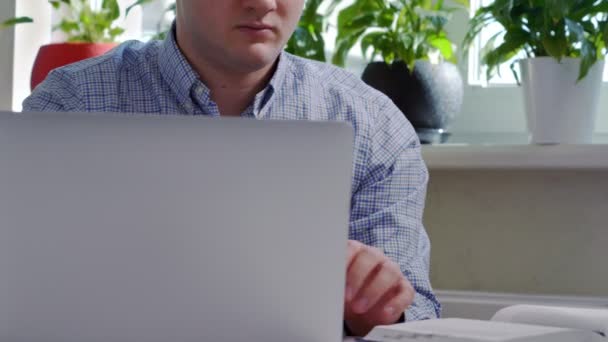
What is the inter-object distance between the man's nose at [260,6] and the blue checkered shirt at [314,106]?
156mm

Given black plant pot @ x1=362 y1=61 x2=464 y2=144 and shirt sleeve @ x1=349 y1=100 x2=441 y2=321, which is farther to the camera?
black plant pot @ x1=362 y1=61 x2=464 y2=144

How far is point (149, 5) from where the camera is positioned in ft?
9.06

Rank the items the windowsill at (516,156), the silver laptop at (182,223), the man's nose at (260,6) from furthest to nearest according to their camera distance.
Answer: the windowsill at (516,156) → the man's nose at (260,6) → the silver laptop at (182,223)

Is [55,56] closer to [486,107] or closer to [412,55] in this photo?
[412,55]

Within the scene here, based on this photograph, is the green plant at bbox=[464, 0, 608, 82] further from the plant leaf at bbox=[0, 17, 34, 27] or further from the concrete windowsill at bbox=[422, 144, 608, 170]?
the plant leaf at bbox=[0, 17, 34, 27]

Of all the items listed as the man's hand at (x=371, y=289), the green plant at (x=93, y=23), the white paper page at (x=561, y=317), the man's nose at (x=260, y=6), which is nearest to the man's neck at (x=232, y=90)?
the man's nose at (x=260, y=6)

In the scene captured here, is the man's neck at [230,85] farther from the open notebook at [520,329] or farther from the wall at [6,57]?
the wall at [6,57]

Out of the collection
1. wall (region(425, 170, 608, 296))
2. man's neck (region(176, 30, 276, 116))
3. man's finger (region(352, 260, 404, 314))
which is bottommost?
wall (region(425, 170, 608, 296))

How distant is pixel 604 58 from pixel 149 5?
1.31 metres

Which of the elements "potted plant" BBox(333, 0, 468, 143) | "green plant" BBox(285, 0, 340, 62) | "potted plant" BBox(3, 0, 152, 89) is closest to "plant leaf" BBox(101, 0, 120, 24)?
"potted plant" BBox(3, 0, 152, 89)

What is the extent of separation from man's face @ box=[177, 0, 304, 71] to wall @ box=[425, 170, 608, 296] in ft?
3.01

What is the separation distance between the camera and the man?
59.2 inches

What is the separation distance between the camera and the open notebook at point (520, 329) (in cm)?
87

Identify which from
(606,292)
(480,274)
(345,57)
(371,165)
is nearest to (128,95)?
(371,165)
